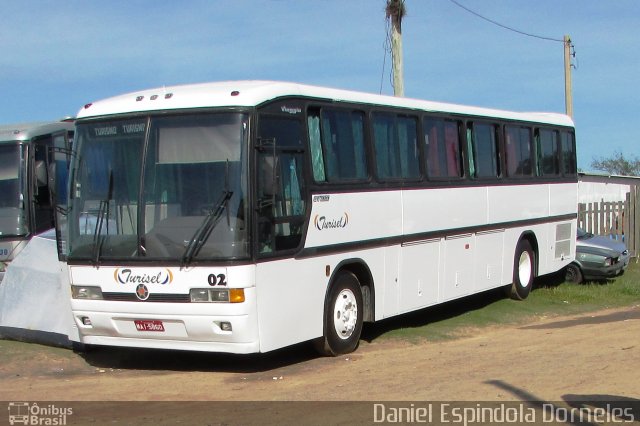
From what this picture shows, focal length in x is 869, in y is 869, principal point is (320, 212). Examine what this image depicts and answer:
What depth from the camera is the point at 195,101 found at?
376 inches

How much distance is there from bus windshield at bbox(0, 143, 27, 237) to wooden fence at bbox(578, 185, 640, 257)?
15.7m

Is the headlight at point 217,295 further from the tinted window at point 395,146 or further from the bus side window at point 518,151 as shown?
the bus side window at point 518,151

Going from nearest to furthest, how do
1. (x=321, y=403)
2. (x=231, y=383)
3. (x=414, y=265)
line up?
(x=321, y=403) < (x=231, y=383) < (x=414, y=265)

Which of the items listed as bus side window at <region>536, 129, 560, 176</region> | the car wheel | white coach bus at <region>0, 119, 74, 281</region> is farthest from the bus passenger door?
the car wheel

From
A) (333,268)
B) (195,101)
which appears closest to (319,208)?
(333,268)

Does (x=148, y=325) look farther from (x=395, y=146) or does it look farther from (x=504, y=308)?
(x=504, y=308)

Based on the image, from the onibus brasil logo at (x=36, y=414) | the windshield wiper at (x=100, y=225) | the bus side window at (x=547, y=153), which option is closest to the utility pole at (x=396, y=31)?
the bus side window at (x=547, y=153)

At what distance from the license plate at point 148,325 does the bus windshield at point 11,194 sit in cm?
715

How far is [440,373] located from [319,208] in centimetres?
237

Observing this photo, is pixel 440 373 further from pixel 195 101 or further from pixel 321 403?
pixel 195 101

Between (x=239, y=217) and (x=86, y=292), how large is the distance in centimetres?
212

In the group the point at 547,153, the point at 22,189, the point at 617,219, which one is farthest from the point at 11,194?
the point at 617,219

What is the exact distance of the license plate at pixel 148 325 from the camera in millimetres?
9492

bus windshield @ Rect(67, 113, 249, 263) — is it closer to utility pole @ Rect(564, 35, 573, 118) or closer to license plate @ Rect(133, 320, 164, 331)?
license plate @ Rect(133, 320, 164, 331)
